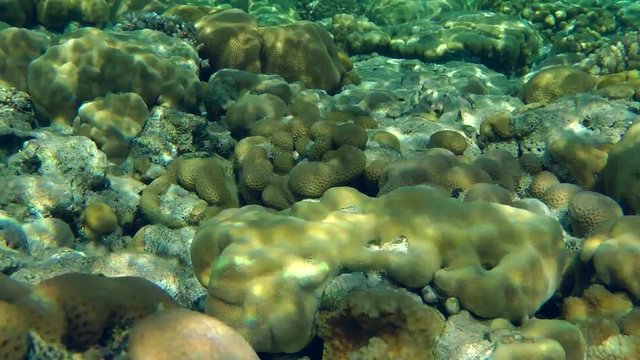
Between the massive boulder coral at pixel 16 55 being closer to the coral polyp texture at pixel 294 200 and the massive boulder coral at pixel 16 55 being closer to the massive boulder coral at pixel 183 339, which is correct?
the coral polyp texture at pixel 294 200

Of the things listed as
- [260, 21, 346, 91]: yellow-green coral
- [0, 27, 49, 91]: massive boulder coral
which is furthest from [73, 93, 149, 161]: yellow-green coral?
[260, 21, 346, 91]: yellow-green coral

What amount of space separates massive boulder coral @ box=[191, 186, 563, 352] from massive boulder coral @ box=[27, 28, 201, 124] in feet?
11.1

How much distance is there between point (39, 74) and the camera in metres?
6.46

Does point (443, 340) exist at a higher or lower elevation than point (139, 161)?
higher

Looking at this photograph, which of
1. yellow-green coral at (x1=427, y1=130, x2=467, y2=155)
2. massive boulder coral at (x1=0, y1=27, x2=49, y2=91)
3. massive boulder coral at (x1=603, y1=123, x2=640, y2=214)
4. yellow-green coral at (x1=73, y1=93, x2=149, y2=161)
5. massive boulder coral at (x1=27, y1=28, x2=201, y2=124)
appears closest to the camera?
massive boulder coral at (x1=603, y1=123, x2=640, y2=214)

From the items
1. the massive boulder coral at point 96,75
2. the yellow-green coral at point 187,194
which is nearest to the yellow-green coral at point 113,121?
the massive boulder coral at point 96,75

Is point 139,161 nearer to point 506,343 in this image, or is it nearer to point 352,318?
point 352,318

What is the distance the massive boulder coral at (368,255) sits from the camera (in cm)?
338

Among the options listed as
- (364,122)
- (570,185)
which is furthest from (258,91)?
(570,185)

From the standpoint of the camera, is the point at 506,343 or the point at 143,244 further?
the point at 143,244

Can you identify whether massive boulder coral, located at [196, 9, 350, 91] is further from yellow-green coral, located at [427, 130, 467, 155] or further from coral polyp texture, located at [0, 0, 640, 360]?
yellow-green coral, located at [427, 130, 467, 155]

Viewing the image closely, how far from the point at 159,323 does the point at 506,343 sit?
2.02 m

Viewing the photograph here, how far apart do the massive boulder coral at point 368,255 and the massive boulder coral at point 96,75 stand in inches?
133

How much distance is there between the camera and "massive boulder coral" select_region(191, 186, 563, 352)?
3383 millimetres
